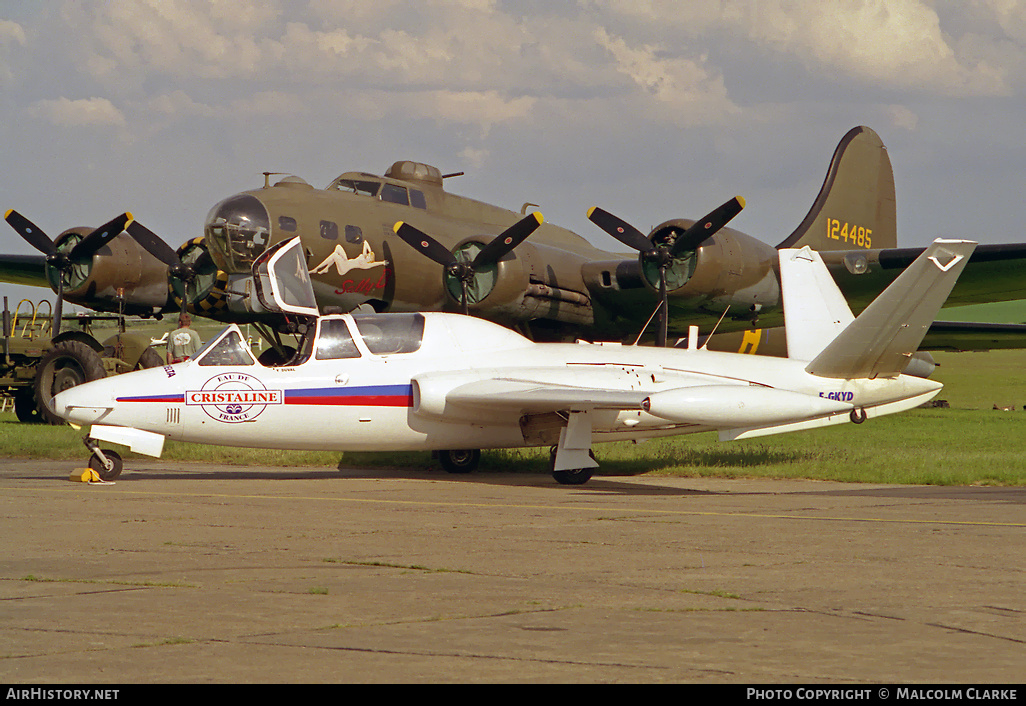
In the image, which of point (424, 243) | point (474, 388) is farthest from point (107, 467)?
point (424, 243)

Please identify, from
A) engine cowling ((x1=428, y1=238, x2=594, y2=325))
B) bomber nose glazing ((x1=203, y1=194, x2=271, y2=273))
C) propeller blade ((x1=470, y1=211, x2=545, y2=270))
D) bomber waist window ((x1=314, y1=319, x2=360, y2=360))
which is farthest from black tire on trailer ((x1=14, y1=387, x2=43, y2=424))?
bomber waist window ((x1=314, y1=319, x2=360, y2=360))

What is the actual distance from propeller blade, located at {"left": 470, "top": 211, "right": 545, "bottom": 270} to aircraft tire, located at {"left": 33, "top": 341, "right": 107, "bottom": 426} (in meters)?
8.44

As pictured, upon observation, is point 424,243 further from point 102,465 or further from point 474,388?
point 102,465

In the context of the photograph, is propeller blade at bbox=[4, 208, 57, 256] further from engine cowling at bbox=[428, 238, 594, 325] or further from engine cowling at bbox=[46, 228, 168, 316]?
engine cowling at bbox=[428, 238, 594, 325]

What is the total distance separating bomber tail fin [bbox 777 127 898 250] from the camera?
26.0 meters

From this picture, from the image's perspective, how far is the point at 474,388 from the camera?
1313cm

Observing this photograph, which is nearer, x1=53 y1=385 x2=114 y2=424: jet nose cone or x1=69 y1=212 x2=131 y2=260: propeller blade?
x1=53 y1=385 x2=114 y2=424: jet nose cone

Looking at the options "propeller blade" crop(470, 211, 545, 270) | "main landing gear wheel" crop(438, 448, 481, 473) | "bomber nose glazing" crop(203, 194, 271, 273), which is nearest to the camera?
"main landing gear wheel" crop(438, 448, 481, 473)

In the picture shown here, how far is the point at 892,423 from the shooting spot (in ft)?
84.5

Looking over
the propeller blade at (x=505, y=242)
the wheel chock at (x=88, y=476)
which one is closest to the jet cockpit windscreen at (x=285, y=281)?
the wheel chock at (x=88, y=476)

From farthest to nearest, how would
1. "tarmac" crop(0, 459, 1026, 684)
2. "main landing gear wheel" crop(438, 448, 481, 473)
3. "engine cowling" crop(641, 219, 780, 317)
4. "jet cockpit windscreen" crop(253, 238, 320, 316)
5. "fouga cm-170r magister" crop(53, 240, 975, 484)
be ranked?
"engine cowling" crop(641, 219, 780, 317)
"main landing gear wheel" crop(438, 448, 481, 473)
"jet cockpit windscreen" crop(253, 238, 320, 316)
"fouga cm-170r magister" crop(53, 240, 975, 484)
"tarmac" crop(0, 459, 1026, 684)

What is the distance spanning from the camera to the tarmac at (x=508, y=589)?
→ 13.9 ft
